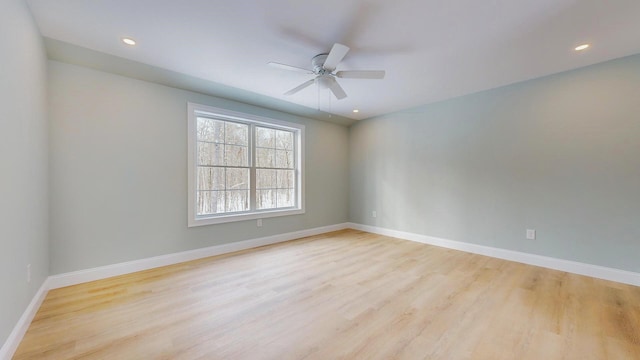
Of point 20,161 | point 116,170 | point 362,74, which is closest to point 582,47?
point 362,74

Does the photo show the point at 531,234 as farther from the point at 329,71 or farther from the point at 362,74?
the point at 329,71

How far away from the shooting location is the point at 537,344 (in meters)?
1.75

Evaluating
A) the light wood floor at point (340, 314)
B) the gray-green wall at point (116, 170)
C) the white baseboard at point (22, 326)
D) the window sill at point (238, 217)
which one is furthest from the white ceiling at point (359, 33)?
the light wood floor at point (340, 314)

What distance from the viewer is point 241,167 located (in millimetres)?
4262

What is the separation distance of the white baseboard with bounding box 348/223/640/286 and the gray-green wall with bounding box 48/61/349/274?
3.42m

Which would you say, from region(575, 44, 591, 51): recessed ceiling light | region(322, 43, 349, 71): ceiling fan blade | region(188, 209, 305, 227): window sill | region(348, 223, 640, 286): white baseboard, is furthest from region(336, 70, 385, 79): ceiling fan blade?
region(348, 223, 640, 286): white baseboard

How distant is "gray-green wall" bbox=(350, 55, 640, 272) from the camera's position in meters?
2.83

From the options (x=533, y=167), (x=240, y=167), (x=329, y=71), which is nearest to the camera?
(x=329, y=71)

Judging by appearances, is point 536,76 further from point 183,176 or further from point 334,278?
point 183,176

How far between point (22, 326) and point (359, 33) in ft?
Result: 11.8

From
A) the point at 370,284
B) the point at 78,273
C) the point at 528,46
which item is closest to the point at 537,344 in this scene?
the point at 370,284

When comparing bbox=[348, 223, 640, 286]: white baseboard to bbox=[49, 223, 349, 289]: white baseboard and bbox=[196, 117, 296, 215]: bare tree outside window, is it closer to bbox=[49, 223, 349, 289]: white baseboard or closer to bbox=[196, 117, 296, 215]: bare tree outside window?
bbox=[49, 223, 349, 289]: white baseboard

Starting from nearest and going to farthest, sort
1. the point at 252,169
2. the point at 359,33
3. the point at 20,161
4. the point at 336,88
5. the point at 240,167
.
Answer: the point at 20,161, the point at 359,33, the point at 336,88, the point at 240,167, the point at 252,169

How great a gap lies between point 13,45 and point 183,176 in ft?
6.71
